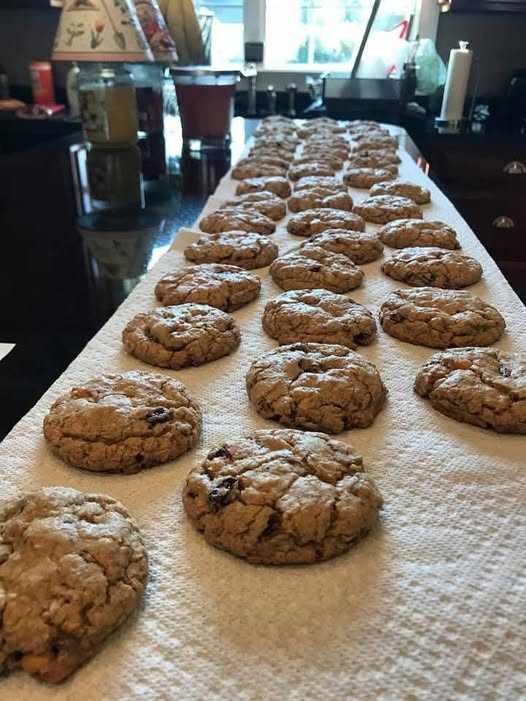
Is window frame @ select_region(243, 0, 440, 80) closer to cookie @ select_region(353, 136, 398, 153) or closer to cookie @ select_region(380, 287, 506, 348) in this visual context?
cookie @ select_region(353, 136, 398, 153)

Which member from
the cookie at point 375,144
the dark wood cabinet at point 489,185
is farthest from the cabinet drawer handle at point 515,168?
the cookie at point 375,144

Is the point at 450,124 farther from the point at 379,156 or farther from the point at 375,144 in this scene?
the point at 379,156

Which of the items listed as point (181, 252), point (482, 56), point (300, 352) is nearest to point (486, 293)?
point (300, 352)

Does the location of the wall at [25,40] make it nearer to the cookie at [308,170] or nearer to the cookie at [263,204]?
the cookie at [308,170]

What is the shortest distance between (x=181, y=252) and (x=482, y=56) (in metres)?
2.67

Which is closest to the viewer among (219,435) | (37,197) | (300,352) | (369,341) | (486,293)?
(219,435)

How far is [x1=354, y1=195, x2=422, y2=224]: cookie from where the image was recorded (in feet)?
5.05

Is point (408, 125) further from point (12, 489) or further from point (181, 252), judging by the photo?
point (12, 489)

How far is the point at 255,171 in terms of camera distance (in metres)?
1.85

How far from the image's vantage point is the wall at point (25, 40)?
10.9 ft

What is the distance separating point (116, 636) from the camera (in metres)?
0.54

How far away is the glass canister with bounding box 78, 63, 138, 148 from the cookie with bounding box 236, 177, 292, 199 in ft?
1.52

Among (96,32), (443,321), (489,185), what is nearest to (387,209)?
(443,321)

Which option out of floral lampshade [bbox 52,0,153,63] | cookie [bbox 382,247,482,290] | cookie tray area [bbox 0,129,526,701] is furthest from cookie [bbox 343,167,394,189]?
cookie tray area [bbox 0,129,526,701]
